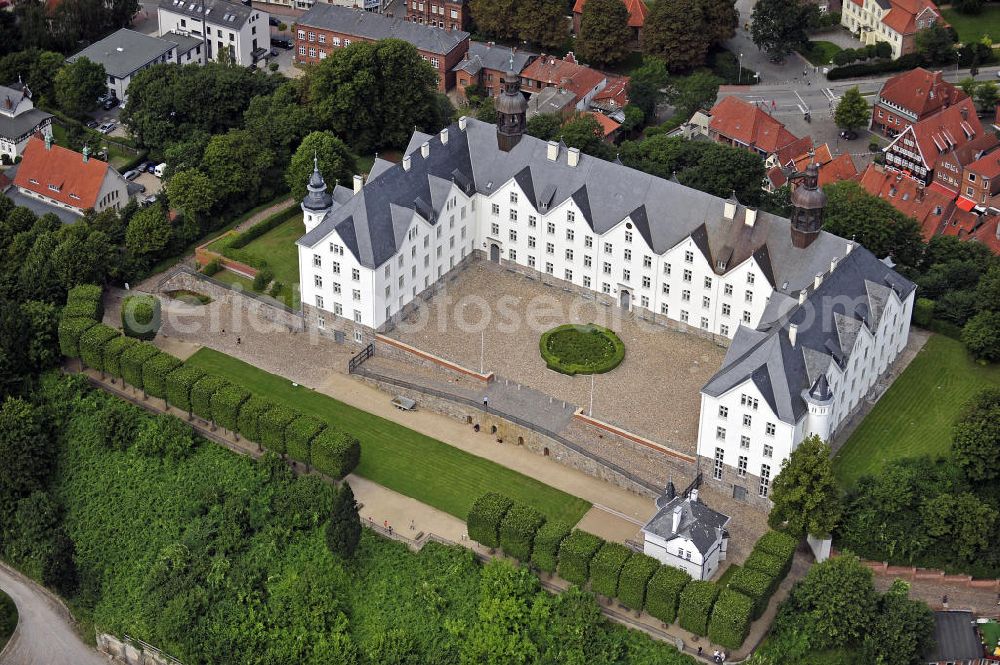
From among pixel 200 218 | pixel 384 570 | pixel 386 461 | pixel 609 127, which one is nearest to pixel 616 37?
pixel 609 127

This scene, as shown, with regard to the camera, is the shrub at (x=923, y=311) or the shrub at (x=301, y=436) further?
the shrub at (x=923, y=311)

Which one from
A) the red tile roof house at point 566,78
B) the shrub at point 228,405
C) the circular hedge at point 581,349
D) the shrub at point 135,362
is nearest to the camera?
the shrub at point 228,405

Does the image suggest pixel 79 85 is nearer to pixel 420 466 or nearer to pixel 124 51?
pixel 124 51

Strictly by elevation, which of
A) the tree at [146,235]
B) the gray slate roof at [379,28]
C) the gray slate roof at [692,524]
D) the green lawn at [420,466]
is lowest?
the green lawn at [420,466]

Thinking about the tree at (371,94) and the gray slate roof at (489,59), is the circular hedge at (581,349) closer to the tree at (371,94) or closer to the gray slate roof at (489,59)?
the tree at (371,94)

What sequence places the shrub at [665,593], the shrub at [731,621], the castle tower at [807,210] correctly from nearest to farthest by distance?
the shrub at [731,621]
the shrub at [665,593]
the castle tower at [807,210]

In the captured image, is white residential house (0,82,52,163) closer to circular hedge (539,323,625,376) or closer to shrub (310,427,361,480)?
shrub (310,427,361,480)

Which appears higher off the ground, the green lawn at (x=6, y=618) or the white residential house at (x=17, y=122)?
the white residential house at (x=17, y=122)

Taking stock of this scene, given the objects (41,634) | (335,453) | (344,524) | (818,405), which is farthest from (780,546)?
(41,634)

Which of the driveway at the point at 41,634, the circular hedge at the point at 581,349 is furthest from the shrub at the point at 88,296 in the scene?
the circular hedge at the point at 581,349
